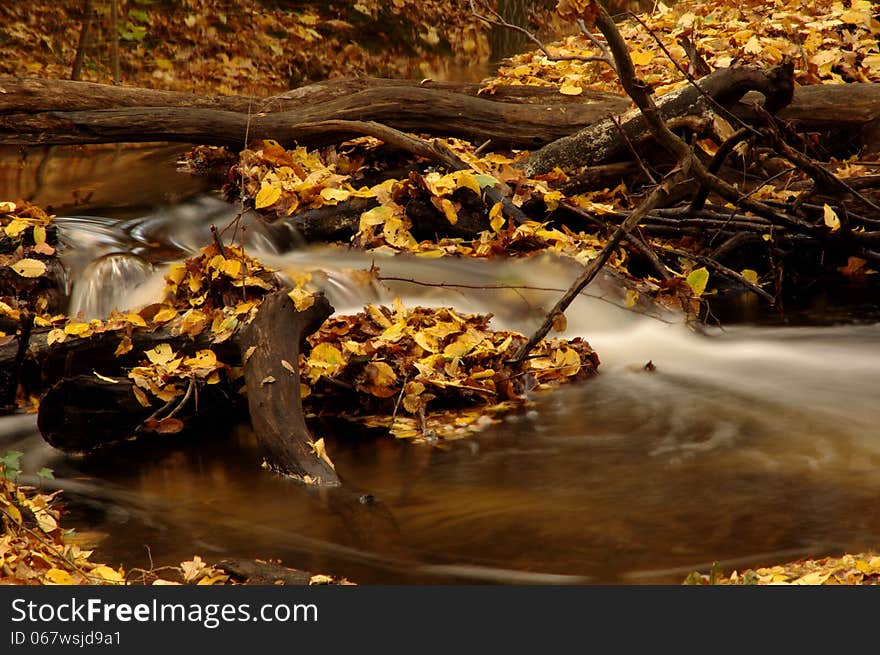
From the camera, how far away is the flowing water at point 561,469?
352 centimetres

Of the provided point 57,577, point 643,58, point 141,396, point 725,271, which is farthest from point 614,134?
point 57,577

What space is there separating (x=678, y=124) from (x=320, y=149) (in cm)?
260

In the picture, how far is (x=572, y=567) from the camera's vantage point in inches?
133

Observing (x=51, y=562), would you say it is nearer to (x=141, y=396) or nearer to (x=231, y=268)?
(x=141, y=396)

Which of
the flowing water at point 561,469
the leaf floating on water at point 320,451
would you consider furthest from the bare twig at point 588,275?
the leaf floating on water at point 320,451

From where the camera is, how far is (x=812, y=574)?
291 cm

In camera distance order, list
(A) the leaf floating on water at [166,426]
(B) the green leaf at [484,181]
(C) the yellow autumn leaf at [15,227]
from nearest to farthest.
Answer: (A) the leaf floating on water at [166,426] < (C) the yellow autumn leaf at [15,227] < (B) the green leaf at [484,181]

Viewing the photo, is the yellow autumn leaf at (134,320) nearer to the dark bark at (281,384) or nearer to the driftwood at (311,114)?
the dark bark at (281,384)

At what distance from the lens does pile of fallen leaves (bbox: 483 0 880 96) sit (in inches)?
329

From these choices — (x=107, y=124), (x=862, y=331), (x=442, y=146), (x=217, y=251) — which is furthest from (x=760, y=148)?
(x=107, y=124)

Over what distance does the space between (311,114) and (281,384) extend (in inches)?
144

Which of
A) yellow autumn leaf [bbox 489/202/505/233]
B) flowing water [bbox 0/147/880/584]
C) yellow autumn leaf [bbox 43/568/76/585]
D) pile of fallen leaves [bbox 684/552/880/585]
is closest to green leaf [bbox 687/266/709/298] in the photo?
flowing water [bbox 0/147/880/584]

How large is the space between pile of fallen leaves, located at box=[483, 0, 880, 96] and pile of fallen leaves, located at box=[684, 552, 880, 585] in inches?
185

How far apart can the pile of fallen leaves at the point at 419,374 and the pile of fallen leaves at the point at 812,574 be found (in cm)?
179
